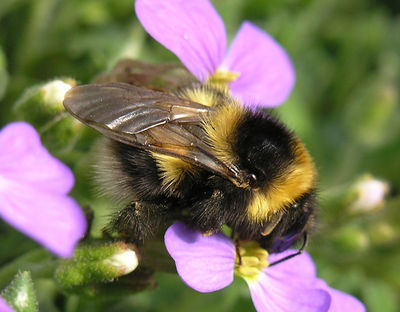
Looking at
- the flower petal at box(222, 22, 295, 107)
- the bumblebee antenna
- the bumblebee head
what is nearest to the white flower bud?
the bumblebee head

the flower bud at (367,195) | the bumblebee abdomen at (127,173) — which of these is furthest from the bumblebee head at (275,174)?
the flower bud at (367,195)

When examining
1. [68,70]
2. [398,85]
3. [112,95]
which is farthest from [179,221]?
[398,85]

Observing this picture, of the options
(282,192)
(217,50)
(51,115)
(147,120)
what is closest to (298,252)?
(282,192)

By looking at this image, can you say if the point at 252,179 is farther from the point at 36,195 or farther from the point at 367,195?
the point at 367,195

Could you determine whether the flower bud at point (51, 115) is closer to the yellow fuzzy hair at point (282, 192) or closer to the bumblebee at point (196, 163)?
the bumblebee at point (196, 163)

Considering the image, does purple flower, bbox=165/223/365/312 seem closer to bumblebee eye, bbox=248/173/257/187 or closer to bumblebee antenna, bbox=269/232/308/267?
bumblebee antenna, bbox=269/232/308/267

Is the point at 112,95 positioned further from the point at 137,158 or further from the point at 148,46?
the point at 148,46
